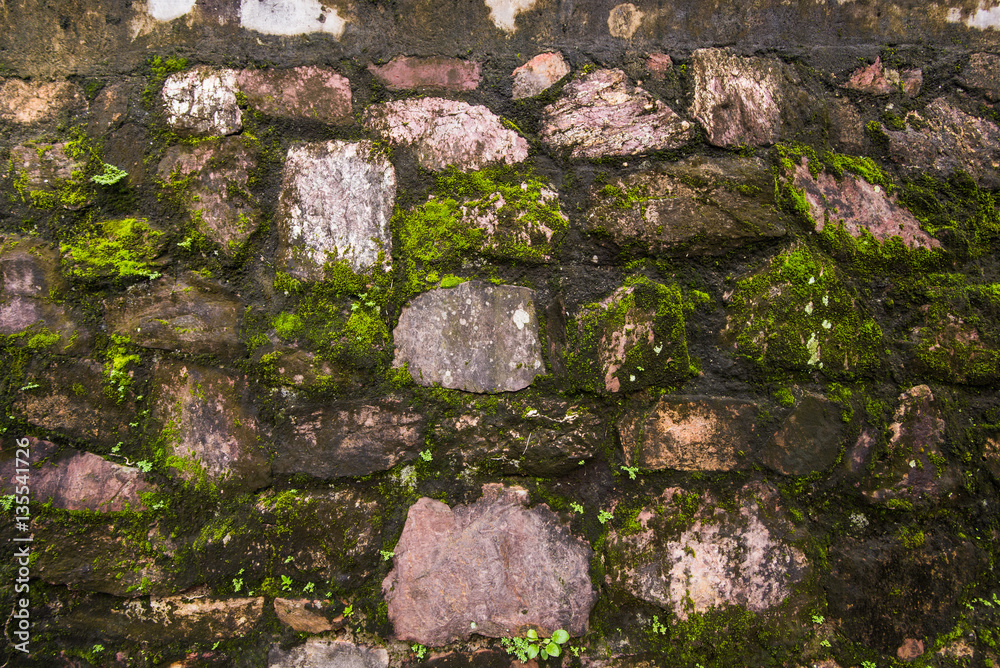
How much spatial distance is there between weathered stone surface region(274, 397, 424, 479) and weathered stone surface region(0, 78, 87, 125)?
984 mm

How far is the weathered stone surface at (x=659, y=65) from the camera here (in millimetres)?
1343

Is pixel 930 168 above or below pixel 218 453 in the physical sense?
above

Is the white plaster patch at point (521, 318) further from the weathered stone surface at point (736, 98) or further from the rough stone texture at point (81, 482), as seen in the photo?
the rough stone texture at point (81, 482)

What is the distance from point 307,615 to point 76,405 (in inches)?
30.1

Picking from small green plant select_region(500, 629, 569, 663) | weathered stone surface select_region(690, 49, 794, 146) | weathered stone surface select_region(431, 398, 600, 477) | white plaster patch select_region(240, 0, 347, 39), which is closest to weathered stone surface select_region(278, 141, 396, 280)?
white plaster patch select_region(240, 0, 347, 39)

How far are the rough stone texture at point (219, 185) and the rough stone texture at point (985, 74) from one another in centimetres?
190

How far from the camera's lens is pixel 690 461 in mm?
1273

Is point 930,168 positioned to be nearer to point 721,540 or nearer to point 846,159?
point 846,159

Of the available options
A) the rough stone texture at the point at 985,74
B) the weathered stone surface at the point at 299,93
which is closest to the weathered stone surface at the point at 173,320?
the weathered stone surface at the point at 299,93

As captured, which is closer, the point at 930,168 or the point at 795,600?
the point at 795,600

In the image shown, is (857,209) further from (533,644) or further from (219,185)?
(219,185)

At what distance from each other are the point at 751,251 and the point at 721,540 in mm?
723

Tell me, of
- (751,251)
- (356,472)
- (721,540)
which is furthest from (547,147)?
(721,540)

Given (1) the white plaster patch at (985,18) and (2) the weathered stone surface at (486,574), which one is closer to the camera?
(2) the weathered stone surface at (486,574)
